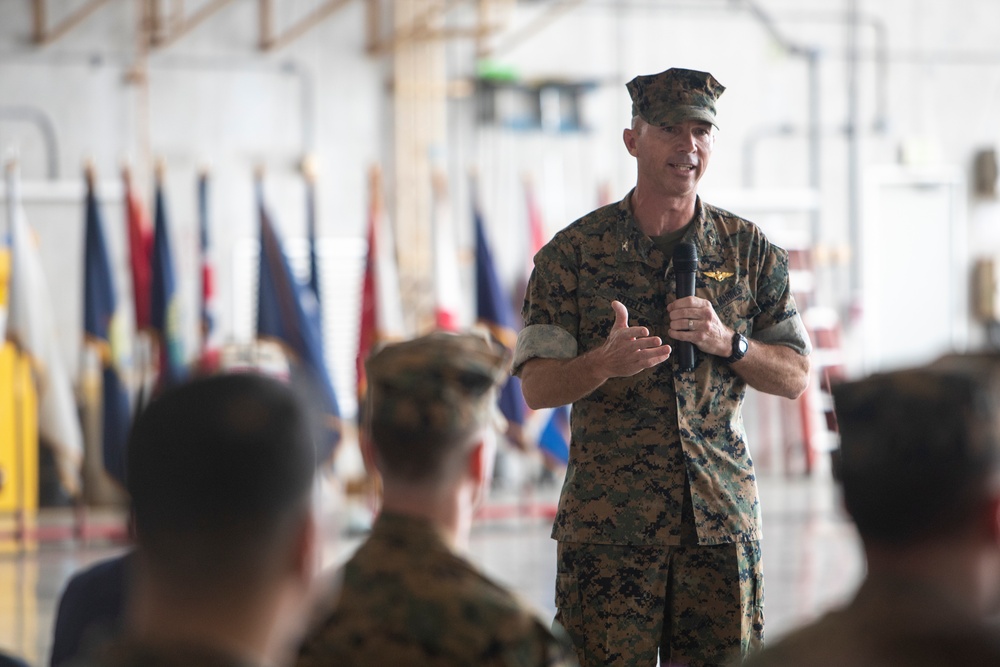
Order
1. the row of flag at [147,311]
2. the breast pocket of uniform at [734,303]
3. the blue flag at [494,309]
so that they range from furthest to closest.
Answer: the blue flag at [494,309] < the row of flag at [147,311] < the breast pocket of uniform at [734,303]

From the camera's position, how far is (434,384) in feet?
5.52

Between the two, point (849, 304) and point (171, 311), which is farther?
point (849, 304)

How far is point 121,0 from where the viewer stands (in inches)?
407

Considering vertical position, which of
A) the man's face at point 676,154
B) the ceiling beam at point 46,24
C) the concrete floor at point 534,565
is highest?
the ceiling beam at point 46,24

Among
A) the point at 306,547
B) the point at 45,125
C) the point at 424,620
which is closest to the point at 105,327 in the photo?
the point at 45,125

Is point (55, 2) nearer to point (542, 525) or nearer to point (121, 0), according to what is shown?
point (121, 0)

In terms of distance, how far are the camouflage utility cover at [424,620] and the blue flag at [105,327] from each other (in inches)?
264

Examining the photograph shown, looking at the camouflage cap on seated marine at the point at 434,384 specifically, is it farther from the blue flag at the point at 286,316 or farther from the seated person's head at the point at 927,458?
the blue flag at the point at 286,316

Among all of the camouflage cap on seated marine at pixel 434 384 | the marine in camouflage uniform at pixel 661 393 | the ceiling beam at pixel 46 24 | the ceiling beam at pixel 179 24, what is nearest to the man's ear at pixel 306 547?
the camouflage cap on seated marine at pixel 434 384

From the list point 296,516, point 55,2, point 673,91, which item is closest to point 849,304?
point 55,2

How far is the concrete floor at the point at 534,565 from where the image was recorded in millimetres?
6035

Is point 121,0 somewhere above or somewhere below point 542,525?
above

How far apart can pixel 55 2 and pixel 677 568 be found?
360 inches

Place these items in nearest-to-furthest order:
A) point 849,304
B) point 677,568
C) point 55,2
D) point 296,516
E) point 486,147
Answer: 1. point 296,516
2. point 677,568
3. point 55,2
4. point 486,147
5. point 849,304
